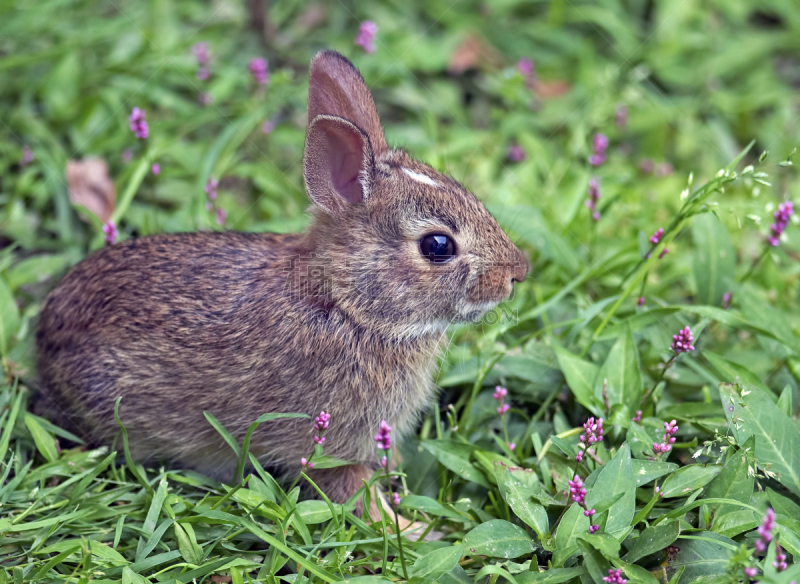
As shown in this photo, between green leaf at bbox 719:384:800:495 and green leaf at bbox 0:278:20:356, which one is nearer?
green leaf at bbox 719:384:800:495

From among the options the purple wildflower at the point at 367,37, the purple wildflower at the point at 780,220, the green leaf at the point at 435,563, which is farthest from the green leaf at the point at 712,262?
the purple wildflower at the point at 367,37

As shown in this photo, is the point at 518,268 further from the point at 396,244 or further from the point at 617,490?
the point at 617,490

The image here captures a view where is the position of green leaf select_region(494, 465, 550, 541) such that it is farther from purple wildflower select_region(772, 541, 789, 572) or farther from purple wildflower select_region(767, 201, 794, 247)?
purple wildflower select_region(767, 201, 794, 247)

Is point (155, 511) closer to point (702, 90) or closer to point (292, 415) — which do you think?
point (292, 415)

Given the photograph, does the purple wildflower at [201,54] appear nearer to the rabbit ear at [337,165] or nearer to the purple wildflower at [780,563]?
the rabbit ear at [337,165]

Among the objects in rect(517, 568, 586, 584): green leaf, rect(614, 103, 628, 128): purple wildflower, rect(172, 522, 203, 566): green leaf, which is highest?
rect(614, 103, 628, 128): purple wildflower

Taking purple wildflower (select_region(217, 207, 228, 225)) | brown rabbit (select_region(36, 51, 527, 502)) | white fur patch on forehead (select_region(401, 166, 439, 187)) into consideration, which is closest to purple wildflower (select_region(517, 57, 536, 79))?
purple wildflower (select_region(217, 207, 228, 225))
